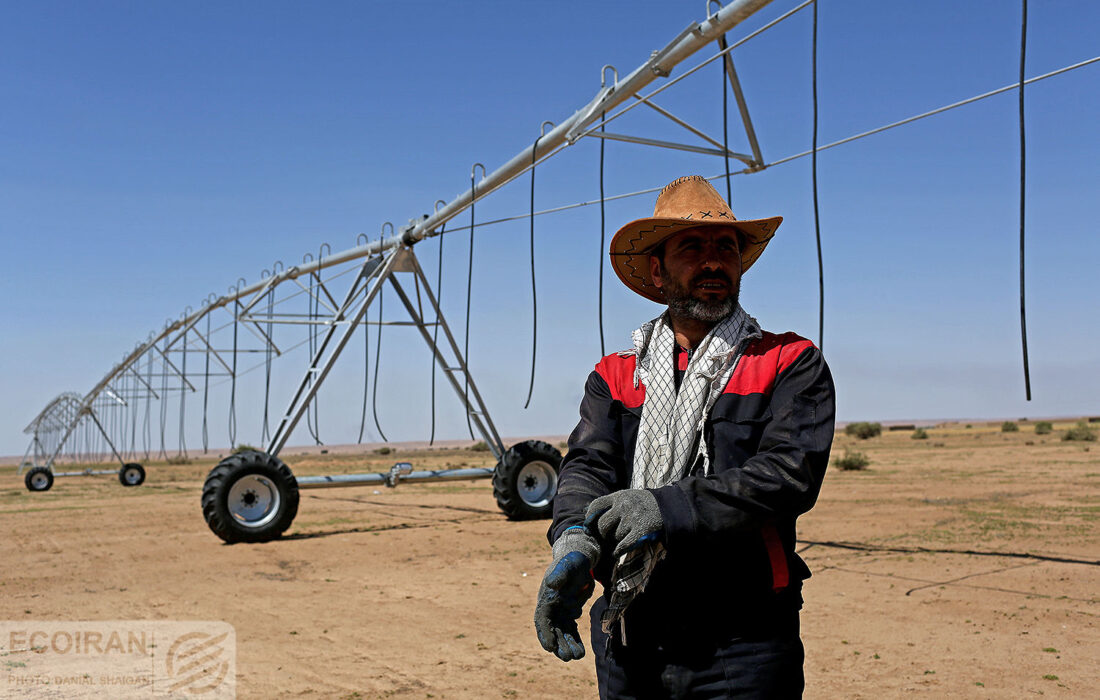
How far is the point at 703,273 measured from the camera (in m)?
2.45

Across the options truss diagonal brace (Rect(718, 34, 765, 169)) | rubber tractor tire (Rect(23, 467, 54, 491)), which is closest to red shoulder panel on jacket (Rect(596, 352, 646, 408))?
truss diagonal brace (Rect(718, 34, 765, 169))

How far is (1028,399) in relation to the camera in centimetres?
434

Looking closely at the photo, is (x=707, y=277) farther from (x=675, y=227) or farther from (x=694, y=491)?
(x=694, y=491)

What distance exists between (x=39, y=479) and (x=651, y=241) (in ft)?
101

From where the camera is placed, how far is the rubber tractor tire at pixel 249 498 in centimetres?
1097

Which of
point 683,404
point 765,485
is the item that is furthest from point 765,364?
point 765,485

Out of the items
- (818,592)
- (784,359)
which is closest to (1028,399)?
(784,359)

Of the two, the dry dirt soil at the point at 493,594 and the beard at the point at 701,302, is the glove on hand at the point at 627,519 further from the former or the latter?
the dry dirt soil at the point at 493,594

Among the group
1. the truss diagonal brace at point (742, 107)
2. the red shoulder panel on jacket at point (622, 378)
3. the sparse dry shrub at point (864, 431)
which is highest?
the truss diagonal brace at point (742, 107)

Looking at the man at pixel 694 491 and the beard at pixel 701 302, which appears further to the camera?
the beard at pixel 701 302

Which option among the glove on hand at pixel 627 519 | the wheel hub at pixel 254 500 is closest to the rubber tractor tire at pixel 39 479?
the wheel hub at pixel 254 500

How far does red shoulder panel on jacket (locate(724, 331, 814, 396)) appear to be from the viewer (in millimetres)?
2252

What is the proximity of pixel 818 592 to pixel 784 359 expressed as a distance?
5780 mm

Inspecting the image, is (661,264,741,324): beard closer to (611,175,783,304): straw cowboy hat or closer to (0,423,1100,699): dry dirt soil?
(611,175,783,304): straw cowboy hat
